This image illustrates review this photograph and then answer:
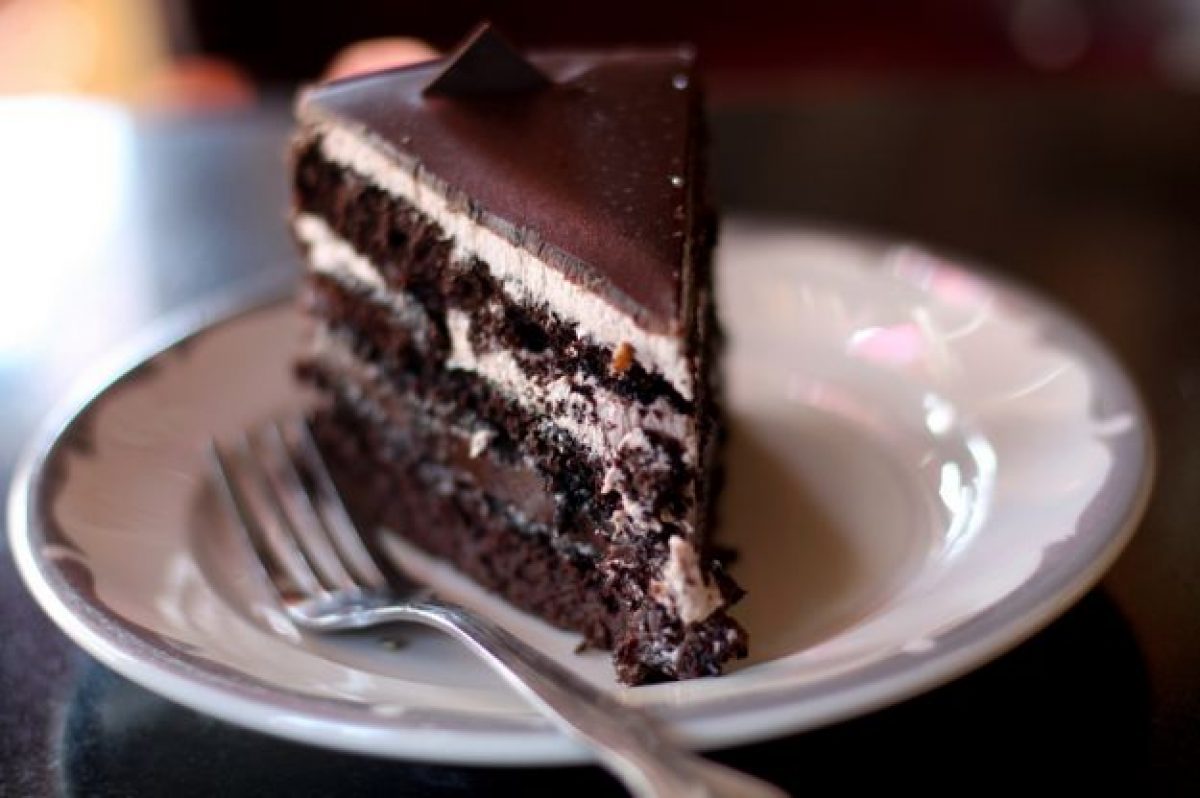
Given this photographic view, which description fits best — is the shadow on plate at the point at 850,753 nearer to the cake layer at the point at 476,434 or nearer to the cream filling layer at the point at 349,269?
the cake layer at the point at 476,434

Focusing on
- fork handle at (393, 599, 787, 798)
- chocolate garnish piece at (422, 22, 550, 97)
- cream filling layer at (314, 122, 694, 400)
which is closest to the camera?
fork handle at (393, 599, 787, 798)

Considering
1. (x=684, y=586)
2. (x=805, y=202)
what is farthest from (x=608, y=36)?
(x=684, y=586)

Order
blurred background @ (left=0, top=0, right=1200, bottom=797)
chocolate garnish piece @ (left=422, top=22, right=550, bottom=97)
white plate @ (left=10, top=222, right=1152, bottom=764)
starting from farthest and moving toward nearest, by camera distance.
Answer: chocolate garnish piece @ (left=422, top=22, right=550, bottom=97), blurred background @ (left=0, top=0, right=1200, bottom=797), white plate @ (left=10, top=222, right=1152, bottom=764)

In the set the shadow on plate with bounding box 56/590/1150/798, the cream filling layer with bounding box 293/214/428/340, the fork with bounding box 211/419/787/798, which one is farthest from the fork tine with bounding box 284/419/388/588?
the shadow on plate with bounding box 56/590/1150/798

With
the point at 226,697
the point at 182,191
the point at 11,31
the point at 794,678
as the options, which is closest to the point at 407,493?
the point at 226,697

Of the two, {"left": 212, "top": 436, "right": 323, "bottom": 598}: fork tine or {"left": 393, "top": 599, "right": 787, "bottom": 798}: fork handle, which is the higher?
{"left": 393, "top": 599, "right": 787, "bottom": 798}: fork handle

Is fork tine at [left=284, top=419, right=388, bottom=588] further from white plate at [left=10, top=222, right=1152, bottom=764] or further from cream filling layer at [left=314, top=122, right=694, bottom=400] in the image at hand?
cream filling layer at [left=314, top=122, right=694, bottom=400]

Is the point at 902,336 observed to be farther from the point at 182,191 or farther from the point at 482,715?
the point at 182,191

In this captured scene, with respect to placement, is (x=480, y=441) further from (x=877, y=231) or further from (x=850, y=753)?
(x=877, y=231)

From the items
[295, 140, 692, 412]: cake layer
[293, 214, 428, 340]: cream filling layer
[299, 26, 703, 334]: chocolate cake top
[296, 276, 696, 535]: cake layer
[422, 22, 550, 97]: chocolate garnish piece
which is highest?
[422, 22, 550, 97]: chocolate garnish piece
